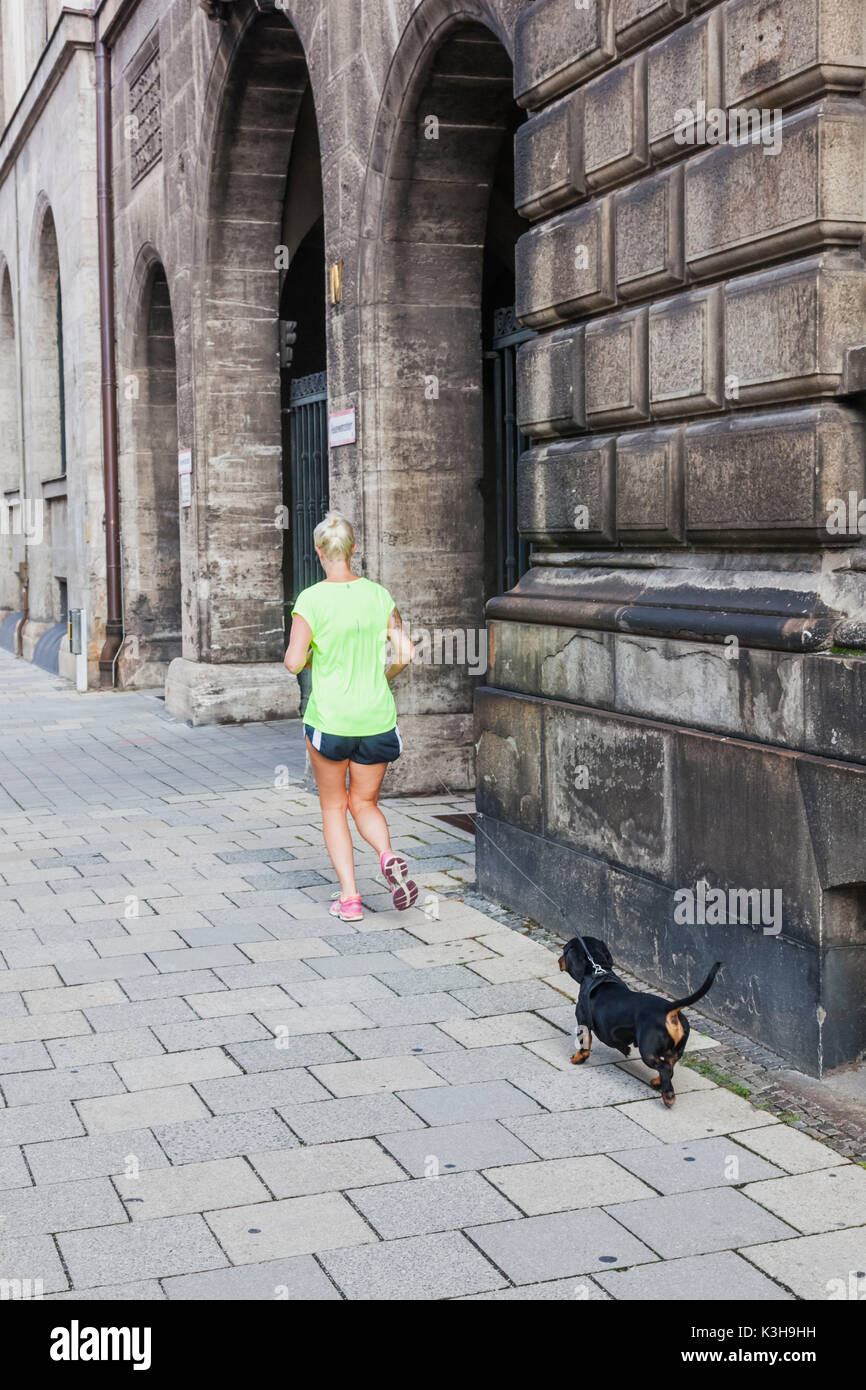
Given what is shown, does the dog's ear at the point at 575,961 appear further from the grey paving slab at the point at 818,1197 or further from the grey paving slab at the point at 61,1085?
the grey paving slab at the point at 61,1085

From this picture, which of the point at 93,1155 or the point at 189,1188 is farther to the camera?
the point at 93,1155

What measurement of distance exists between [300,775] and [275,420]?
407 cm

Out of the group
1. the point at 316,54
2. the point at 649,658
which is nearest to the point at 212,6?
the point at 316,54

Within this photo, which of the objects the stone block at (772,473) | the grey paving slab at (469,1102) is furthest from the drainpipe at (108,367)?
the grey paving slab at (469,1102)

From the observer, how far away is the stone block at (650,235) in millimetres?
5289

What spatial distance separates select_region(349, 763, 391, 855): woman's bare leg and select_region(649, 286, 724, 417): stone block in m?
1.96

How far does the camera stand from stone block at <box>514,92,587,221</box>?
5.93 meters

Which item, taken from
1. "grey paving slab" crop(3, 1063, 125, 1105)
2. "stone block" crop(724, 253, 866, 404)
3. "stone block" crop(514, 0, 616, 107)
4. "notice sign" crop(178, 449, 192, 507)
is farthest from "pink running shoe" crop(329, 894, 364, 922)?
"notice sign" crop(178, 449, 192, 507)

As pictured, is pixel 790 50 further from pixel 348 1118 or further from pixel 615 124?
pixel 348 1118

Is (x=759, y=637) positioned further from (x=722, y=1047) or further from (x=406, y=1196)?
(x=406, y=1196)

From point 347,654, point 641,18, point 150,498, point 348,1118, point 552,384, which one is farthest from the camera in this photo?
point 150,498

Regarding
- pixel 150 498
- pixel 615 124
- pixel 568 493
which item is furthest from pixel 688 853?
pixel 150 498

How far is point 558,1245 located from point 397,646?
330 centimetres

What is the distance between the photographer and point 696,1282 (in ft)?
10.7
